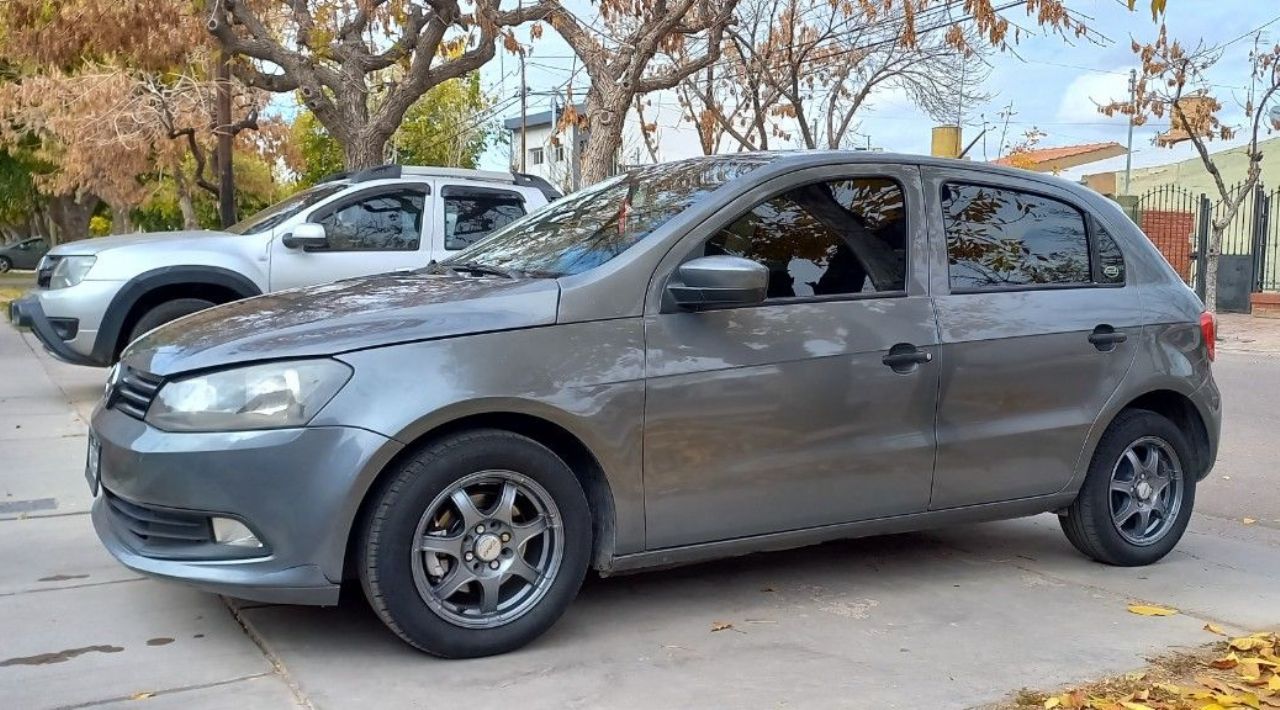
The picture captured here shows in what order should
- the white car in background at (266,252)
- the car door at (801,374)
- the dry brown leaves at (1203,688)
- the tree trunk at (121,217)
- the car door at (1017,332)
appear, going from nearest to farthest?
1. the dry brown leaves at (1203,688)
2. the car door at (801,374)
3. the car door at (1017,332)
4. the white car in background at (266,252)
5. the tree trunk at (121,217)

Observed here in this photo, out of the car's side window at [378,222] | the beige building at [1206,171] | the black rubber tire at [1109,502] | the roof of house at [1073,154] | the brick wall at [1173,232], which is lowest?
the black rubber tire at [1109,502]

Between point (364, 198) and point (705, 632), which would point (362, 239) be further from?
point (705, 632)

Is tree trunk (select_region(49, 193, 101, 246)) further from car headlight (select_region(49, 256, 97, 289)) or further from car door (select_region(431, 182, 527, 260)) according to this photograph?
car door (select_region(431, 182, 527, 260))

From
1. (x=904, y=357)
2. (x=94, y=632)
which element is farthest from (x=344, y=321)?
(x=904, y=357)

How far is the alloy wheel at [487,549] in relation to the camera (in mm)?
3910

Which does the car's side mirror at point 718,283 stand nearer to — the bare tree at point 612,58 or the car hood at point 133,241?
the car hood at point 133,241

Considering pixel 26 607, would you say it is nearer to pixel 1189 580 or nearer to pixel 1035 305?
pixel 1035 305

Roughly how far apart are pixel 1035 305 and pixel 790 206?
3.83 feet

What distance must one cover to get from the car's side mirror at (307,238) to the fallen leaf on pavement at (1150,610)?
21.1 ft

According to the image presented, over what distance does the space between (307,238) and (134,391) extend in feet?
17.2

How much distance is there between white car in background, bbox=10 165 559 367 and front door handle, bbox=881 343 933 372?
5.68m

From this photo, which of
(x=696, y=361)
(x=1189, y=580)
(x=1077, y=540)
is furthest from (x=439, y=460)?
(x=1189, y=580)

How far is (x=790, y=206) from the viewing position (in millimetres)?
4688

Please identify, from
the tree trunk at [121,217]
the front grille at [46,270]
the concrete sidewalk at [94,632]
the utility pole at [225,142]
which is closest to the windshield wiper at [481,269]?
the concrete sidewalk at [94,632]
